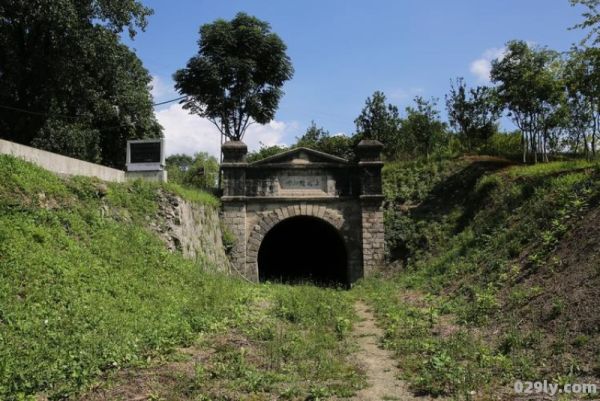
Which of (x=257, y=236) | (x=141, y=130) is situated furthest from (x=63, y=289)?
(x=141, y=130)

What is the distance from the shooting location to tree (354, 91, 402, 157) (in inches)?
1171

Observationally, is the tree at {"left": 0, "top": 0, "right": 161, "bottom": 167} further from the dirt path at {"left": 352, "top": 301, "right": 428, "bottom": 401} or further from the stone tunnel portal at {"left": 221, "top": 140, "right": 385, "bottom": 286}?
the dirt path at {"left": 352, "top": 301, "right": 428, "bottom": 401}

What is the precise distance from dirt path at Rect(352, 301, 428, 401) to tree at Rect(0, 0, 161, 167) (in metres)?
12.6

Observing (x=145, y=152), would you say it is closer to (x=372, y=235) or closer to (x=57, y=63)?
(x=57, y=63)

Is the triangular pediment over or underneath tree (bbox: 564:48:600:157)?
underneath

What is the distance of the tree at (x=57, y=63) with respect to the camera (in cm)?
1503

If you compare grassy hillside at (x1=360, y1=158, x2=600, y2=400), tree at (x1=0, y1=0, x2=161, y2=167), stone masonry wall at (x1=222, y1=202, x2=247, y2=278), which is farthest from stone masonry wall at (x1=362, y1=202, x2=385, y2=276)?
tree at (x1=0, y1=0, x2=161, y2=167)

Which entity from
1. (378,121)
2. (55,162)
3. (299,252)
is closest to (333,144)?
(378,121)

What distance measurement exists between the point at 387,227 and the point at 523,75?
21.5 feet

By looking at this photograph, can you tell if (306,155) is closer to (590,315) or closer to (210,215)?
(210,215)

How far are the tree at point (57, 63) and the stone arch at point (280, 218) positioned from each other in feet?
24.9

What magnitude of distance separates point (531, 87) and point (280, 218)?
9189 mm

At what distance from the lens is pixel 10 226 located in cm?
721

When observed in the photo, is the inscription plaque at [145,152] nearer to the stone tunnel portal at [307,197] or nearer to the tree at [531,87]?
the stone tunnel portal at [307,197]
